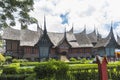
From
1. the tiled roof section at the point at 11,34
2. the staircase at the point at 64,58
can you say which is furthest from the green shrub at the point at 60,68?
the tiled roof section at the point at 11,34

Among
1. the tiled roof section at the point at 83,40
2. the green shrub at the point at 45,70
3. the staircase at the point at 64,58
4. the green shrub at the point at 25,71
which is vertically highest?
the tiled roof section at the point at 83,40

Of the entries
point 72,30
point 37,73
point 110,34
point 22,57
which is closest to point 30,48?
point 22,57

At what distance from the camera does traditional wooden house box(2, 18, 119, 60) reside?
5863 centimetres

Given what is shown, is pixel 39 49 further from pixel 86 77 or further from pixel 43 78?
pixel 43 78

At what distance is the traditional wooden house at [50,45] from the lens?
192 ft

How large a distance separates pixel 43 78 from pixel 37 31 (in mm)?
48711

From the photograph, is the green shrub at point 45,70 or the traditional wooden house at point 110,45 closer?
the green shrub at point 45,70

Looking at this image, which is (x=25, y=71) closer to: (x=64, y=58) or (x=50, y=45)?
(x=50, y=45)

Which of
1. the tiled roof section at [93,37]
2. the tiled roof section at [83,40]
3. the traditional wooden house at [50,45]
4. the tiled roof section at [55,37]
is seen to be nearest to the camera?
the traditional wooden house at [50,45]

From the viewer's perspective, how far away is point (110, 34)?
62.7 m

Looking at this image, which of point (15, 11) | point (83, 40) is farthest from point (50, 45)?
point (15, 11)

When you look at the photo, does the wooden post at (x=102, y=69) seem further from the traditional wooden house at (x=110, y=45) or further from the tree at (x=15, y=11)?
the traditional wooden house at (x=110, y=45)

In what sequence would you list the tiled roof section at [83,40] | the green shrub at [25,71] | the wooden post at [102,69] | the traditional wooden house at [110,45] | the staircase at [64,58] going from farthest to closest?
1. the tiled roof section at [83,40]
2. the traditional wooden house at [110,45]
3. the staircase at [64,58]
4. the green shrub at [25,71]
5. the wooden post at [102,69]

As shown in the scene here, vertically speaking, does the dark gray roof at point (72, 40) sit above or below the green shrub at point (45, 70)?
above
